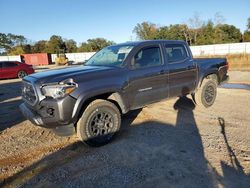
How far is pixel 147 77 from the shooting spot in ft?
17.9

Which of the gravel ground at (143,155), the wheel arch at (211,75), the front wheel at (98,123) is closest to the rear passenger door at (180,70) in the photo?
the wheel arch at (211,75)

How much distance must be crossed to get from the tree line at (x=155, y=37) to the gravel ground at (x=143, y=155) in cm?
6467

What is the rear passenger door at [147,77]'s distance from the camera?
17.3 ft

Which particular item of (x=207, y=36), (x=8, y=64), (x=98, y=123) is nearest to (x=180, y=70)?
(x=98, y=123)

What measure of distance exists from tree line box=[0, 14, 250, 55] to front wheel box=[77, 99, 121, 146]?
216ft

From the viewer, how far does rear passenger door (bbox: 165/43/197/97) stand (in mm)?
6074

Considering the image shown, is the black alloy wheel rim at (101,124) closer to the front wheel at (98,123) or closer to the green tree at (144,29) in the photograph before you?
the front wheel at (98,123)

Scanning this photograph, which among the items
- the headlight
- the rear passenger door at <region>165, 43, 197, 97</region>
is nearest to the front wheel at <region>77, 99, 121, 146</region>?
the headlight

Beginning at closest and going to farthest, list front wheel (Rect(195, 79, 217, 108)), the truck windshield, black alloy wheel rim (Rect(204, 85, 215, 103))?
the truck windshield → front wheel (Rect(195, 79, 217, 108)) → black alloy wheel rim (Rect(204, 85, 215, 103))

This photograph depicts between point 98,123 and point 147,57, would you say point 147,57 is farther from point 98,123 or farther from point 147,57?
point 98,123

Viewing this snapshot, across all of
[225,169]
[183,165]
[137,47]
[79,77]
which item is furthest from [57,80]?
[225,169]

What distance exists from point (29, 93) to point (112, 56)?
2.03 metres

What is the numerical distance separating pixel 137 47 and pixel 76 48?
79.9m

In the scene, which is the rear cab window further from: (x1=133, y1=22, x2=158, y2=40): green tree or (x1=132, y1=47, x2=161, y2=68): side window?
(x1=133, y1=22, x2=158, y2=40): green tree
